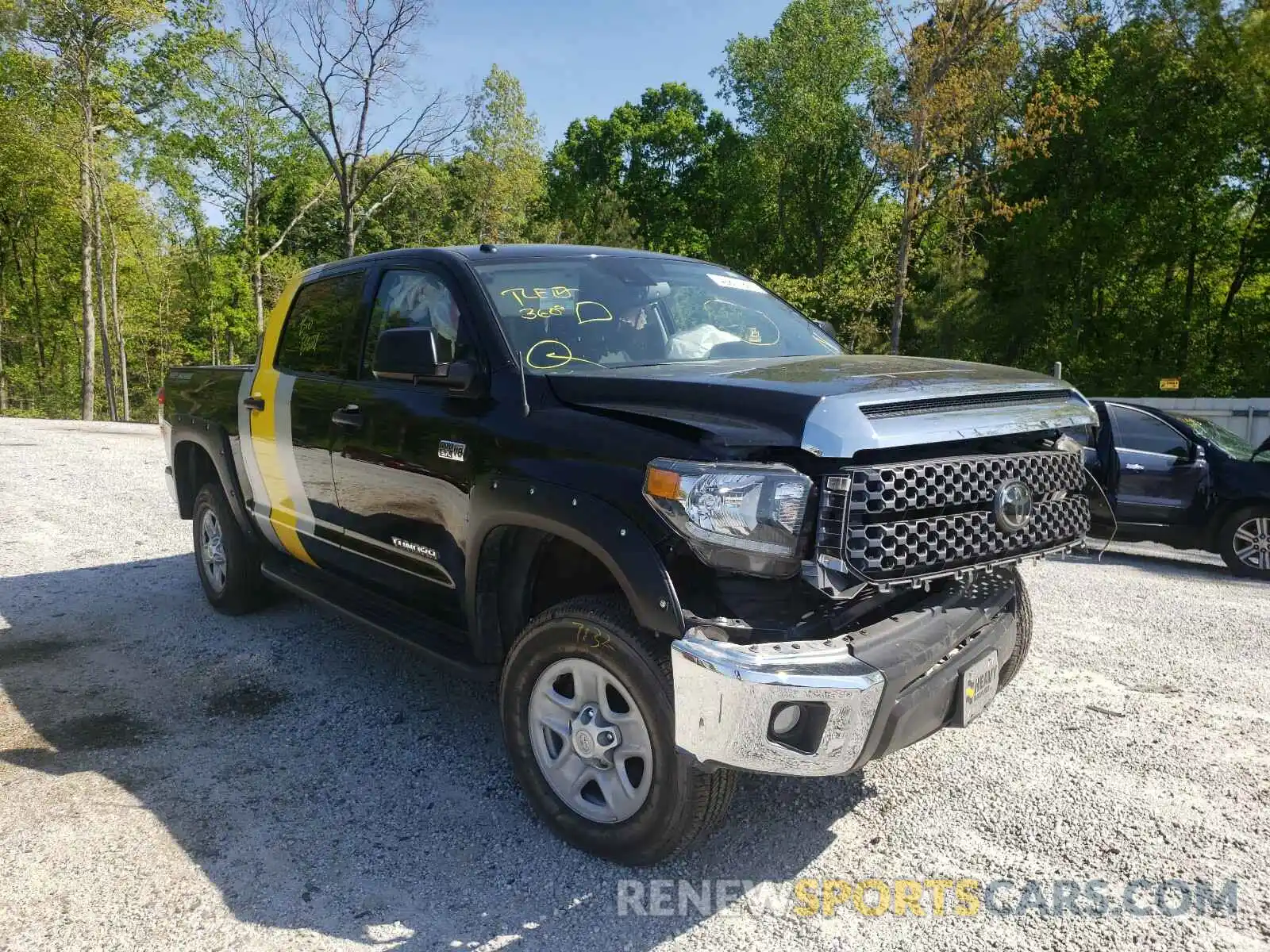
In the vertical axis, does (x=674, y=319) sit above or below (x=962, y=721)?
above

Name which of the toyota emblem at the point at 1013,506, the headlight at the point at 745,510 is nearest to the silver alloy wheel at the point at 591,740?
the headlight at the point at 745,510

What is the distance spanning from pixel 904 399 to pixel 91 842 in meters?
3.01

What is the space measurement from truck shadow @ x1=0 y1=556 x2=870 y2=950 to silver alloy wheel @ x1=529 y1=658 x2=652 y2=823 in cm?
22

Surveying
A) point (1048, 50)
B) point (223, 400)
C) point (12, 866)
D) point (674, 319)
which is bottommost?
point (12, 866)

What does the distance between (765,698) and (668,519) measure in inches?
21.8

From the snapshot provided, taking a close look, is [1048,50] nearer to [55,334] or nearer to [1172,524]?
[1172,524]

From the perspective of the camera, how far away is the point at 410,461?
359 cm

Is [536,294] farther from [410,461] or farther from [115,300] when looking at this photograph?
[115,300]

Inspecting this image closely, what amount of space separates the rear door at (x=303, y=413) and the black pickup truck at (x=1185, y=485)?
243 inches

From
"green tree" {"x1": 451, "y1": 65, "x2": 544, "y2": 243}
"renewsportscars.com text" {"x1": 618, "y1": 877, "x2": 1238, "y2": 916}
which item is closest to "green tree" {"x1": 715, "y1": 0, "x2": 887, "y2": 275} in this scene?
"green tree" {"x1": 451, "y1": 65, "x2": 544, "y2": 243}

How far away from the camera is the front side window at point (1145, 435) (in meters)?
8.23

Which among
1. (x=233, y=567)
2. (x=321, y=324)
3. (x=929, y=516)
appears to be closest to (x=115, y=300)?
(x=233, y=567)

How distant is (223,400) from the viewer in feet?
17.1

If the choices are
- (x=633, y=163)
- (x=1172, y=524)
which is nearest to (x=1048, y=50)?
(x=633, y=163)
